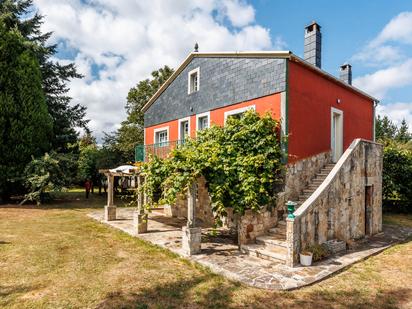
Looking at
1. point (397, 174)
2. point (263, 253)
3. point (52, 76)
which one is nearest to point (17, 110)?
point (52, 76)

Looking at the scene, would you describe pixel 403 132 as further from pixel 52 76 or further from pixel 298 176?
pixel 52 76

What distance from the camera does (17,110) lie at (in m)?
17.5

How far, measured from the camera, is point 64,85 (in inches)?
918

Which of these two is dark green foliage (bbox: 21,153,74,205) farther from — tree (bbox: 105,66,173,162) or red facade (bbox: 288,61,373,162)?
red facade (bbox: 288,61,373,162)

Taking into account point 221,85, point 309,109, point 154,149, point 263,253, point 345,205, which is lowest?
point 263,253

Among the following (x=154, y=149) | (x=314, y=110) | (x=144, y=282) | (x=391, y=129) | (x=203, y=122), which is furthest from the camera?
(x=391, y=129)

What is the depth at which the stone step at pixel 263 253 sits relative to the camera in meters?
7.36

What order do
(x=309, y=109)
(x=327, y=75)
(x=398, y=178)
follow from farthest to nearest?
(x=398, y=178) → (x=327, y=75) → (x=309, y=109)

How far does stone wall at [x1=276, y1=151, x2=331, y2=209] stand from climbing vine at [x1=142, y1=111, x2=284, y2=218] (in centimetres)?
39

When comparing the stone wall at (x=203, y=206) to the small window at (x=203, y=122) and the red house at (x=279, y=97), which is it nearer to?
the red house at (x=279, y=97)

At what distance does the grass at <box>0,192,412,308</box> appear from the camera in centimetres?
525

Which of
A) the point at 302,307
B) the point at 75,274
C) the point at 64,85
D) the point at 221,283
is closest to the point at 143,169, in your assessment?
the point at 75,274

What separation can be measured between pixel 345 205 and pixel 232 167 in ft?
13.0

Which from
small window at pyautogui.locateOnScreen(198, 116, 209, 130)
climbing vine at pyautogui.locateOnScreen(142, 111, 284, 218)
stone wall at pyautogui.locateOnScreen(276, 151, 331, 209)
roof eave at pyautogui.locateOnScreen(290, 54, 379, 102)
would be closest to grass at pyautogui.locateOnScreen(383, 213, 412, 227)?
stone wall at pyautogui.locateOnScreen(276, 151, 331, 209)
